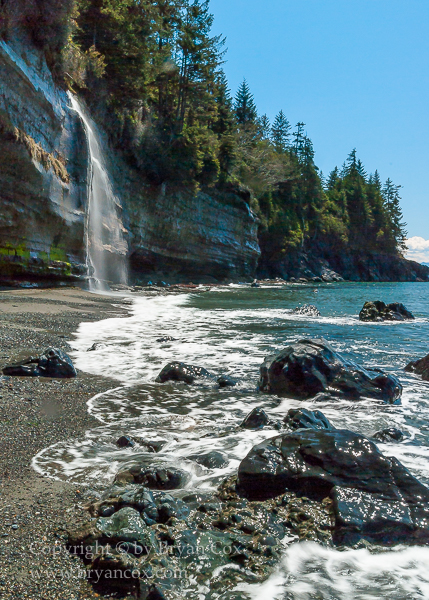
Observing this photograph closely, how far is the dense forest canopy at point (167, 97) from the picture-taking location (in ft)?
63.2

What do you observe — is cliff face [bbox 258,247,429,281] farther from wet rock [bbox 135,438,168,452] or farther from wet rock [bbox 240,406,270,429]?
wet rock [bbox 135,438,168,452]

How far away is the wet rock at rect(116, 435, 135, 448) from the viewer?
402cm

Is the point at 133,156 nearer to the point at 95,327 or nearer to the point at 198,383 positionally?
the point at 95,327

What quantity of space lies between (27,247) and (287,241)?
4658 cm

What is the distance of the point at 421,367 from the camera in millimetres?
7926

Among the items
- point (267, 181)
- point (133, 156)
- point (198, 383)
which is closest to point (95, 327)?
point (198, 383)

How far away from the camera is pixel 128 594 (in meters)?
2.19

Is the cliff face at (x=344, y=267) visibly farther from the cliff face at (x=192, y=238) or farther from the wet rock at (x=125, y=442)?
the wet rock at (x=125, y=442)

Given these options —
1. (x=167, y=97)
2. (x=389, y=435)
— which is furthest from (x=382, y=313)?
(x=167, y=97)

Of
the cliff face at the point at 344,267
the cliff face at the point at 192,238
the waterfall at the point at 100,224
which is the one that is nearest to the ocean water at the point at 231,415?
the waterfall at the point at 100,224

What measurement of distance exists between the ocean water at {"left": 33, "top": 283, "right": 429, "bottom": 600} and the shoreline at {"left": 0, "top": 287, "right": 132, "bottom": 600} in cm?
20

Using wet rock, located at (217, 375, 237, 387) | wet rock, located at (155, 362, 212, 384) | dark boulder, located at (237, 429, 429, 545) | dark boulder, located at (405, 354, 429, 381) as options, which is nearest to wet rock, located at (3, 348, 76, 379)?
wet rock, located at (155, 362, 212, 384)

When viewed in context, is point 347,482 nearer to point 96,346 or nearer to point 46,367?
point 46,367

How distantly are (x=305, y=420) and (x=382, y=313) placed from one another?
14.1 m
